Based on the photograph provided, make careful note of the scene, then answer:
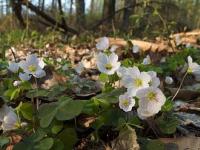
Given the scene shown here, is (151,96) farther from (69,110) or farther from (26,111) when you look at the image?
(26,111)

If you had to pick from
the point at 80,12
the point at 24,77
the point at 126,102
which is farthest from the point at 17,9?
the point at 126,102

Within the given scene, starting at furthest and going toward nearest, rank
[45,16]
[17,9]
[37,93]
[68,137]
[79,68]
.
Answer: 1. [45,16]
2. [17,9]
3. [79,68]
4. [37,93]
5. [68,137]

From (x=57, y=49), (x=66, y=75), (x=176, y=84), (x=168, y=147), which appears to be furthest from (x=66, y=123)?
(x=57, y=49)

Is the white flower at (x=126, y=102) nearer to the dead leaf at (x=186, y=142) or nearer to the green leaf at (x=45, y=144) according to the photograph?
the dead leaf at (x=186, y=142)

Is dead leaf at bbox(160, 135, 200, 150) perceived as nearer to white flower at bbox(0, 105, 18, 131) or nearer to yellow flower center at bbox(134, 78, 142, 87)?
yellow flower center at bbox(134, 78, 142, 87)

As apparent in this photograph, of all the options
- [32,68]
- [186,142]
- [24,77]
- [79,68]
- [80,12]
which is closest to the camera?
[186,142]
